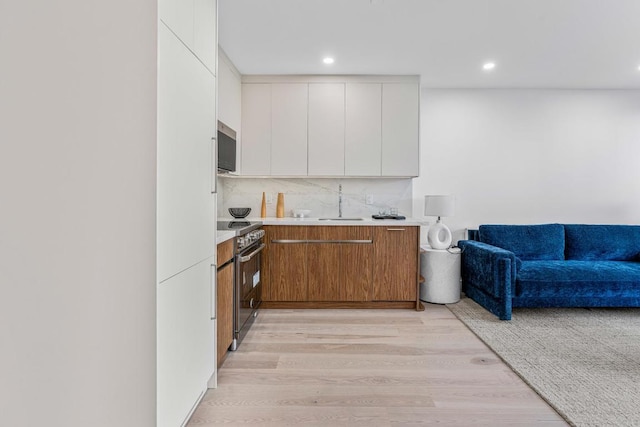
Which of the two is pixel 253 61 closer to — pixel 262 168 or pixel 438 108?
pixel 262 168

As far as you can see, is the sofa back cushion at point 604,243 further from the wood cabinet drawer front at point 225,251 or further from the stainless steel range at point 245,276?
the wood cabinet drawer front at point 225,251

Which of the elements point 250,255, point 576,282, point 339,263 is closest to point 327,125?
point 339,263

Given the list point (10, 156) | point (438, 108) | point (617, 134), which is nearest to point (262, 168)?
point (438, 108)

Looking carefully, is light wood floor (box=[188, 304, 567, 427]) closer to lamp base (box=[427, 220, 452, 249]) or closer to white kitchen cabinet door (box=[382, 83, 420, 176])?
lamp base (box=[427, 220, 452, 249])

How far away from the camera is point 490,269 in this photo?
3.68 m

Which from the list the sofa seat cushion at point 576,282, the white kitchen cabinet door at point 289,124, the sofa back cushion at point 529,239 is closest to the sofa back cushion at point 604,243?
the sofa back cushion at point 529,239

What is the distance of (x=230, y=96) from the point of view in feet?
12.4

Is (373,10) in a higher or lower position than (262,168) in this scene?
higher

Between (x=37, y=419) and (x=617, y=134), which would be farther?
(x=617, y=134)

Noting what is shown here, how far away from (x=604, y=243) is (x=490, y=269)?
169 cm

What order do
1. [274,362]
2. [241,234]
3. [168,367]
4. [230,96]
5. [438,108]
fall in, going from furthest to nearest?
[438,108], [230,96], [241,234], [274,362], [168,367]

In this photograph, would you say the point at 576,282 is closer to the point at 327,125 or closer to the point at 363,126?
the point at 363,126

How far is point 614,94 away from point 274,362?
522 centimetres

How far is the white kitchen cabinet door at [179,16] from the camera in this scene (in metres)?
1.49
